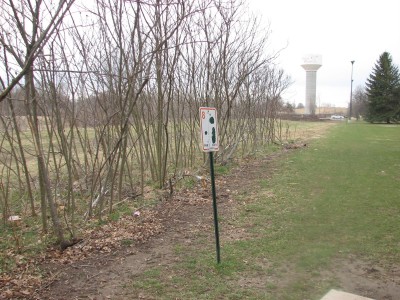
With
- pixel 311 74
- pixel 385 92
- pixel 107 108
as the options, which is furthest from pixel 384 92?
pixel 107 108

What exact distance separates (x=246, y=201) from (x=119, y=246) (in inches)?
133

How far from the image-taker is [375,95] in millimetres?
51438

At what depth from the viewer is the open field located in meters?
3.92

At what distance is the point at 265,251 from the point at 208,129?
76.2 inches

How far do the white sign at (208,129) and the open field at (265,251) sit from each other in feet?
4.82

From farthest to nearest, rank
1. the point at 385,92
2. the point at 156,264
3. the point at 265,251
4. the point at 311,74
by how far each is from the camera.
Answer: the point at 311,74 → the point at 385,92 → the point at 265,251 → the point at 156,264

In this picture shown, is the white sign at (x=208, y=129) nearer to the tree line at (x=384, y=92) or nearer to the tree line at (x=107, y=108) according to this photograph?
the tree line at (x=107, y=108)

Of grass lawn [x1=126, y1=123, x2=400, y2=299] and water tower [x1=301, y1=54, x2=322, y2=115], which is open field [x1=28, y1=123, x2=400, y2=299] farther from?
water tower [x1=301, y1=54, x2=322, y2=115]

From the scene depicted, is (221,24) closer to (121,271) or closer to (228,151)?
(228,151)

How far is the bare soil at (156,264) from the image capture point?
3.87 m

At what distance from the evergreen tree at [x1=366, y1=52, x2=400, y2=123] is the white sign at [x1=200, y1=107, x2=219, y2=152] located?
51.6 m

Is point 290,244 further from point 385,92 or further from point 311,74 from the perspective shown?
point 311,74

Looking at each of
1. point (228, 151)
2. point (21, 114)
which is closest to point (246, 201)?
point (21, 114)

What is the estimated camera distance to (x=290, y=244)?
521cm
